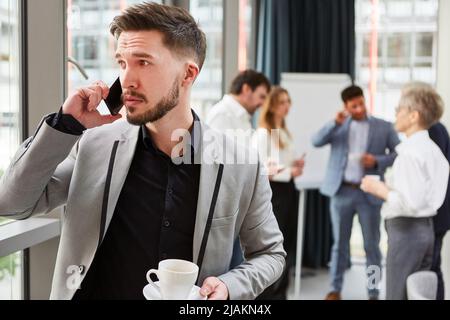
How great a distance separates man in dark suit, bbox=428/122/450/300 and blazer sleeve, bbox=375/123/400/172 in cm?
9

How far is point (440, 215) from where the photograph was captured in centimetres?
131

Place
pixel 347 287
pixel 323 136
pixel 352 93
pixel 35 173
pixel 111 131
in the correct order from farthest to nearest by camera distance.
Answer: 1. pixel 323 136
2. pixel 352 93
3. pixel 347 287
4. pixel 111 131
5. pixel 35 173

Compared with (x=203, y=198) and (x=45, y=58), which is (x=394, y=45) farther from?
(x=45, y=58)

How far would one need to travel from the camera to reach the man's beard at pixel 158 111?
0.86 meters

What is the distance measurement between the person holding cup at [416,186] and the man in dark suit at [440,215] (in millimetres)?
11

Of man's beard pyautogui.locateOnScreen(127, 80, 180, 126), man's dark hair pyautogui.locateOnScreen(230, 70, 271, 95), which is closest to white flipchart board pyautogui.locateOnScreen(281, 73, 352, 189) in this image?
man's dark hair pyautogui.locateOnScreen(230, 70, 271, 95)

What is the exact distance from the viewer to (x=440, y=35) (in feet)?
4.35

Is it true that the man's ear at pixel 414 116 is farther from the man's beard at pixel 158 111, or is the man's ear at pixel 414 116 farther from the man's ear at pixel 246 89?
the man's beard at pixel 158 111

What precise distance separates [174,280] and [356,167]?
1.11 metres

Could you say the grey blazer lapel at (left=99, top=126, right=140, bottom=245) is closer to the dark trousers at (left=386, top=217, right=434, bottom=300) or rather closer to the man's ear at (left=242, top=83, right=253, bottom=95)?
the man's ear at (left=242, top=83, right=253, bottom=95)

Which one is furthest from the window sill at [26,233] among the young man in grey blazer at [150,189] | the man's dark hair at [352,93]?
the man's dark hair at [352,93]

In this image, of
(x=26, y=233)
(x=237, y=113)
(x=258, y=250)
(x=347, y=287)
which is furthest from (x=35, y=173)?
(x=347, y=287)

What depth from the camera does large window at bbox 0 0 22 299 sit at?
0.82 metres

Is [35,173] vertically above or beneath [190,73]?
beneath
